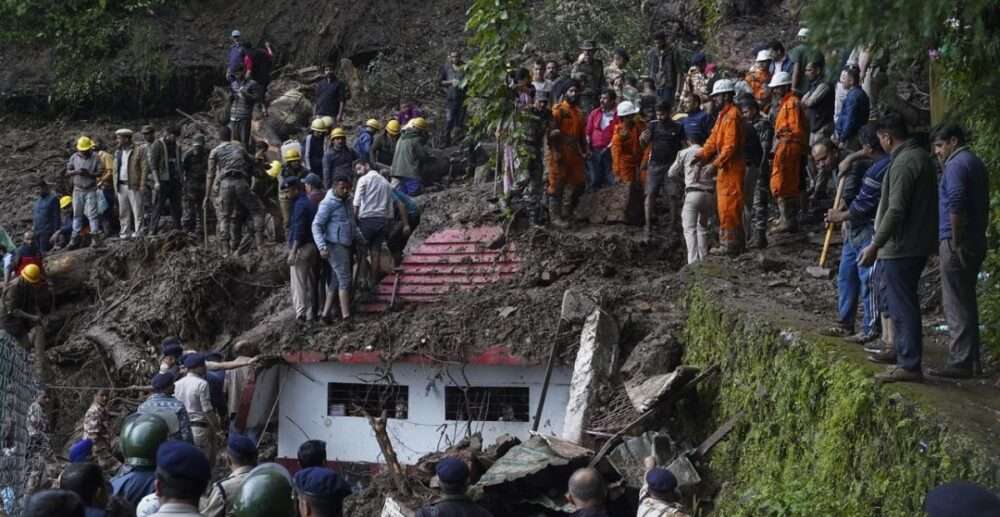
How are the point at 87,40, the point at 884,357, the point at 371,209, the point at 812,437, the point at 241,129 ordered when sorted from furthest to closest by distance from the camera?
1. the point at 87,40
2. the point at 241,129
3. the point at 371,209
4. the point at 812,437
5. the point at 884,357

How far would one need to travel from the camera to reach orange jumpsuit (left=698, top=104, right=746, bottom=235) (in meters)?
14.6

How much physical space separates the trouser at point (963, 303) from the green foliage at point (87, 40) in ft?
76.2

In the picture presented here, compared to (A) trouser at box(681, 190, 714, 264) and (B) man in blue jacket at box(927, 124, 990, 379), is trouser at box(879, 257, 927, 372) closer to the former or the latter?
(B) man in blue jacket at box(927, 124, 990, 379)

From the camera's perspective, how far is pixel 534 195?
1739 cm

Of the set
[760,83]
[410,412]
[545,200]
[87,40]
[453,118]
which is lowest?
[410,412]

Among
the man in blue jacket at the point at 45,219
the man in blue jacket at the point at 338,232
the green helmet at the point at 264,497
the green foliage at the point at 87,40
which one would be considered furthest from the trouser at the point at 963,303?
the green foliage at the point at 87,40

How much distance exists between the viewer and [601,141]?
18.2 meters

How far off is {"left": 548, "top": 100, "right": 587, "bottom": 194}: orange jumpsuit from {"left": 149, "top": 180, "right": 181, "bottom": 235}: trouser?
7.34 metres

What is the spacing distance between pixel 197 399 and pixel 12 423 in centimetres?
466

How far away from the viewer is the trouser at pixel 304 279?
633 inches

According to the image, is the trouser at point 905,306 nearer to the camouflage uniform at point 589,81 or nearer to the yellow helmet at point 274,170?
the camouflage uniform at point 589,81

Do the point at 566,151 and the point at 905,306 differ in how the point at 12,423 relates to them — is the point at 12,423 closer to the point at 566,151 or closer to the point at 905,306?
the point at 905,306

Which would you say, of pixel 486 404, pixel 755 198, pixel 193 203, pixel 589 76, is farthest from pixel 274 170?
pixel 755 198

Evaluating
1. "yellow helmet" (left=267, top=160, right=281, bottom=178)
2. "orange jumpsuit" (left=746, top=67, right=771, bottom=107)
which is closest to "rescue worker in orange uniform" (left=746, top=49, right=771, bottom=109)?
"orange jumpsuit" (left=746, top=67, right=771, bottom=107)
